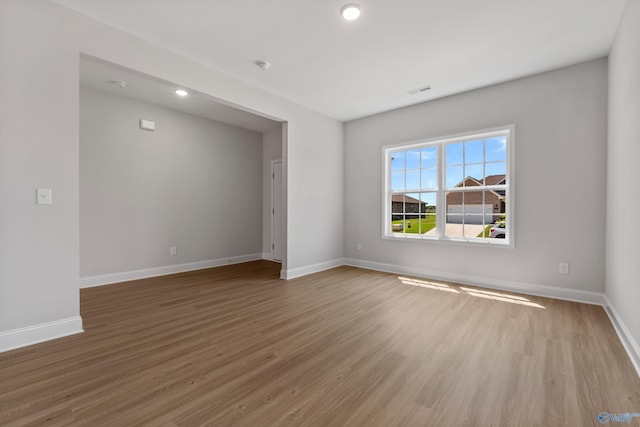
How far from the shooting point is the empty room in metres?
1.79

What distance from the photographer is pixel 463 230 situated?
434 centimetres

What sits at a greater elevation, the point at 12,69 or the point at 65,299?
the point at 12,69

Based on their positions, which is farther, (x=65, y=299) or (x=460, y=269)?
(x=460, y=269)

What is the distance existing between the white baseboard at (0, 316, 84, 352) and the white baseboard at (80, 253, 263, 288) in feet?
6.22

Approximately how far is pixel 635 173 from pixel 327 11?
9.07ft

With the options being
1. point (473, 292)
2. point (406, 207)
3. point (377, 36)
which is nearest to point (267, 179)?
point (406, 207)

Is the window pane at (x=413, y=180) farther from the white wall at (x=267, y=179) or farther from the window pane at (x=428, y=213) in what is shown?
the white wall at (x=267, y=179)

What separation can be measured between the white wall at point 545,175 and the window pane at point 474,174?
1.55 ft

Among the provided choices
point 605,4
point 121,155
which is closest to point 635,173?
point 605,4

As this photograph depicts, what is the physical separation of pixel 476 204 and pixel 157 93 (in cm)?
509

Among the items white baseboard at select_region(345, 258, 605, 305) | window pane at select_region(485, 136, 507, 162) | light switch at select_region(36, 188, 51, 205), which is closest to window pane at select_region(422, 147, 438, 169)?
window pane at select_region(485, 136, 507, 162)

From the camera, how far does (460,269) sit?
4.26 metres

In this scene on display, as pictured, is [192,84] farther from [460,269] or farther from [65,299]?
[460,269]

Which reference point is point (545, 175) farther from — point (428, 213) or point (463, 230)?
point (428, 213)
